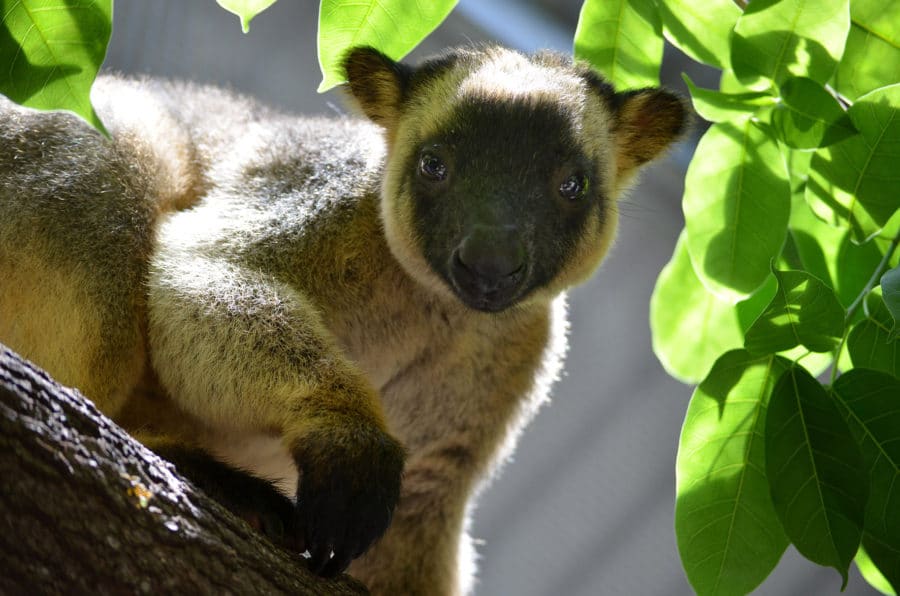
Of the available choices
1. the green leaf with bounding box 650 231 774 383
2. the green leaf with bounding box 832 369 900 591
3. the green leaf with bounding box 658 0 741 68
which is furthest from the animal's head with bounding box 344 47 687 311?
the green leaf with bounding box 832 369 900 591

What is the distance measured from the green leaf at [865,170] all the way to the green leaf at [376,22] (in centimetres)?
80

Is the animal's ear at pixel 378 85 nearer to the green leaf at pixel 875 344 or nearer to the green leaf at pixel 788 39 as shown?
the green leaf at pixel 788 39

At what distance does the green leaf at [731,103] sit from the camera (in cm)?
203

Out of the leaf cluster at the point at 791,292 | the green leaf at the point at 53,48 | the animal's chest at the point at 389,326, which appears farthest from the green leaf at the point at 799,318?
the green leaf at the point at 53,48

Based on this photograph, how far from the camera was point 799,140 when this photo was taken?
205cm

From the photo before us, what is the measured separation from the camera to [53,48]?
1823 mm

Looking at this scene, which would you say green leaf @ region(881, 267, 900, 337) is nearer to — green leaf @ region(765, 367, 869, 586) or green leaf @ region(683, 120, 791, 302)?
green leaf @ region(765, 367, 869, 586)

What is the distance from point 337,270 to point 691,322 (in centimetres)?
90

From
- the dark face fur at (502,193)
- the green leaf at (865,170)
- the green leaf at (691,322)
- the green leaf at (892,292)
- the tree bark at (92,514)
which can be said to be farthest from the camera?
the green leaf at (691,322)

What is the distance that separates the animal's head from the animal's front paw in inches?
18.7

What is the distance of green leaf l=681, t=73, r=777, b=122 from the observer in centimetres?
203

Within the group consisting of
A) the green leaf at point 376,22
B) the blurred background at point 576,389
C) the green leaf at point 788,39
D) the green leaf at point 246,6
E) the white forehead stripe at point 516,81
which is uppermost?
the green leaf at point 246,6

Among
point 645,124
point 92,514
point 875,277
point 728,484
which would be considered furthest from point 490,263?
point 92,514

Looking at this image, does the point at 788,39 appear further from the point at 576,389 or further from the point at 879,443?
the point at 576,389
